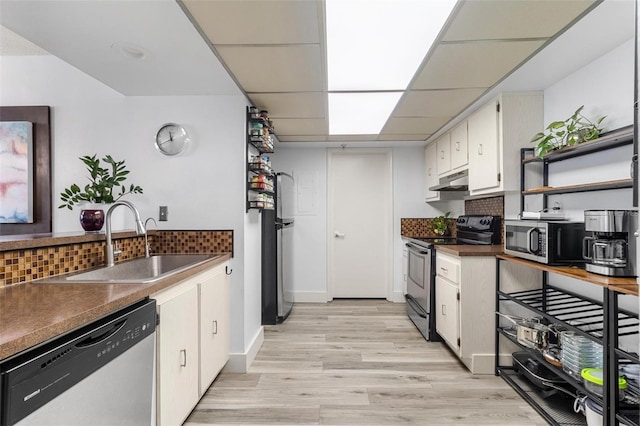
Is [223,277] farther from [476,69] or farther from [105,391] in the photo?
[476,69]

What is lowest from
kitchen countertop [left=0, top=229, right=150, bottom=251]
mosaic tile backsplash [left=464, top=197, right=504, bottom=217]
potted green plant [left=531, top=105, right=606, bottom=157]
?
kitchen countertop [left=0, top=229, right=150, bottom=251]

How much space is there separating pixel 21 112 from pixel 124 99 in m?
0.88

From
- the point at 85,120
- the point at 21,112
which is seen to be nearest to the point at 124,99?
the point at 85,120

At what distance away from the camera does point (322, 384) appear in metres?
2.33

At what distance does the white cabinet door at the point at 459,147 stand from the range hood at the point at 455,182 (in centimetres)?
9

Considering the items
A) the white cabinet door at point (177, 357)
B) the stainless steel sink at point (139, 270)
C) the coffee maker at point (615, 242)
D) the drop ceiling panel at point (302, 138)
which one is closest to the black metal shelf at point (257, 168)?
the stainless steel sink at point (139, 270)

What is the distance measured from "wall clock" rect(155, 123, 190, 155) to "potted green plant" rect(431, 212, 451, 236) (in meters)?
3.07

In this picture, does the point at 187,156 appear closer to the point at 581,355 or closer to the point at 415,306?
the point at 415,306

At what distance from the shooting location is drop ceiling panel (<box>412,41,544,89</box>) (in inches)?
71.3

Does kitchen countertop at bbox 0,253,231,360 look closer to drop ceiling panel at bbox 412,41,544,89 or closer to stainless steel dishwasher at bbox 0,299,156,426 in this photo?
stainless steel dishwasher at bbox 0,299,156,426

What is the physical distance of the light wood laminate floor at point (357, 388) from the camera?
6.43ft

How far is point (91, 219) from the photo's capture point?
6.47 feet

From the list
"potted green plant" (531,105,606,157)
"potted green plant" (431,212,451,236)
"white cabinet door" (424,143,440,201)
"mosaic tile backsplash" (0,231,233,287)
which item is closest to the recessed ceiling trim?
"potted green plant" (531,105,606,157)

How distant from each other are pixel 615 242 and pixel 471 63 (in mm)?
1208
